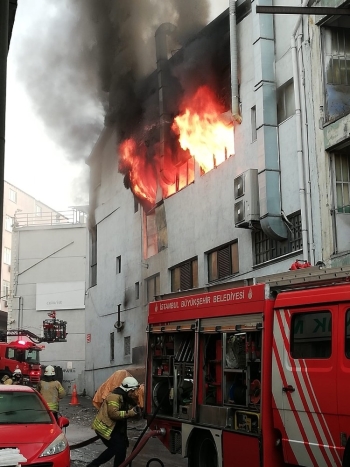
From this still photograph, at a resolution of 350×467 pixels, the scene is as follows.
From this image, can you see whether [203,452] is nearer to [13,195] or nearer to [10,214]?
[10,214]

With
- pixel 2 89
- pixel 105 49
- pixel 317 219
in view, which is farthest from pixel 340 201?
pixel 105 49

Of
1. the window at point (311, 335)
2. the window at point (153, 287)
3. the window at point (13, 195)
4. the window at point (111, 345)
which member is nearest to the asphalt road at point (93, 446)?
the window at point (111, 345)

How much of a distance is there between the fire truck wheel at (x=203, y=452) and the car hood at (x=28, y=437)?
73.5 inches

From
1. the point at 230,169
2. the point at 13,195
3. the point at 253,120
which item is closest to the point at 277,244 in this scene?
the point at 230,169

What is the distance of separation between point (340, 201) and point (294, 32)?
4121mm

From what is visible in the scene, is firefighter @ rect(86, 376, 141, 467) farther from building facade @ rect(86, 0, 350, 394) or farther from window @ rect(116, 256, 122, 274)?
window @ rect(116, 256, 122, 274)

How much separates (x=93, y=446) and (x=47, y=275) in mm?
35378

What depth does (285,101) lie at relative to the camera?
1592cm

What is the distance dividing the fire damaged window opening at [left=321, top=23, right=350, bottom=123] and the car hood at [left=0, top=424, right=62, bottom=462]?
8.78m

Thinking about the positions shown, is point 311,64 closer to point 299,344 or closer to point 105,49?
point 299,344

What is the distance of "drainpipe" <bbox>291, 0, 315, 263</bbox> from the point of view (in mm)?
13836

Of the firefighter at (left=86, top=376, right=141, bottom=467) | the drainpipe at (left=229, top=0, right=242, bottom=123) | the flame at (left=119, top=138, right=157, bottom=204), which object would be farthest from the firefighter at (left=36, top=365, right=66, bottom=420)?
the flame at (left=119, top=138, right=157, bottom=204)

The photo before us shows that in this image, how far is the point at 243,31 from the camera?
1761 centimetres

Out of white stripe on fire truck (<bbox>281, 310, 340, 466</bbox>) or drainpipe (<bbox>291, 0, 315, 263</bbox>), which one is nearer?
Result: white stripe on fire truck (<bbox>281, 310, 340, 466</bbox>)
